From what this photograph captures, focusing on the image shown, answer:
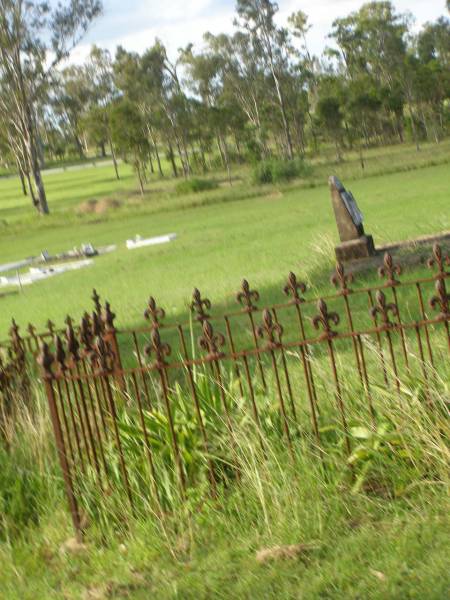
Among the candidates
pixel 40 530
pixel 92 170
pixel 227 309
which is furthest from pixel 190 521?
pixel 92 170

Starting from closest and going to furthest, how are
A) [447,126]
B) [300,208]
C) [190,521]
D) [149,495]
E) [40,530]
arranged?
1. [190,521]
2. [149,495]
3. [40,530]
4. [300,208]
5. [447,126]

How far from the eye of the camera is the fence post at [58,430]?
197 inches

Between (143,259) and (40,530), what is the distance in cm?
1529

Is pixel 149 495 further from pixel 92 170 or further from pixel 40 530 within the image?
pixel 92 170

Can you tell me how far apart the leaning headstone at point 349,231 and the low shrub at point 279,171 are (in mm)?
29220

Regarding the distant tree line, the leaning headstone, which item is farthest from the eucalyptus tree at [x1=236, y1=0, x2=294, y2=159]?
the leaning headstone

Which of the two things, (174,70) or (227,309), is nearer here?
(227,309)

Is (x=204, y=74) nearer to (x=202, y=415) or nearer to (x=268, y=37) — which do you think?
(x=268, y=37)

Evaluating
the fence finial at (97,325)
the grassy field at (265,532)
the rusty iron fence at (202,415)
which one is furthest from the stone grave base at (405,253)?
the fence finial at (97,325)

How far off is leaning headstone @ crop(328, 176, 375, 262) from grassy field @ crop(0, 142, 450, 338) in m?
0.57

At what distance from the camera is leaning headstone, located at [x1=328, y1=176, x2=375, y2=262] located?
12704 mm

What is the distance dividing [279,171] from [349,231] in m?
29.9

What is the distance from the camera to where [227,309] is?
39.2 feet

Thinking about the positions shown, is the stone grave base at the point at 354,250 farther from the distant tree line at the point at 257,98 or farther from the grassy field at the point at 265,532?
the distant tree line at the point at 257,98
